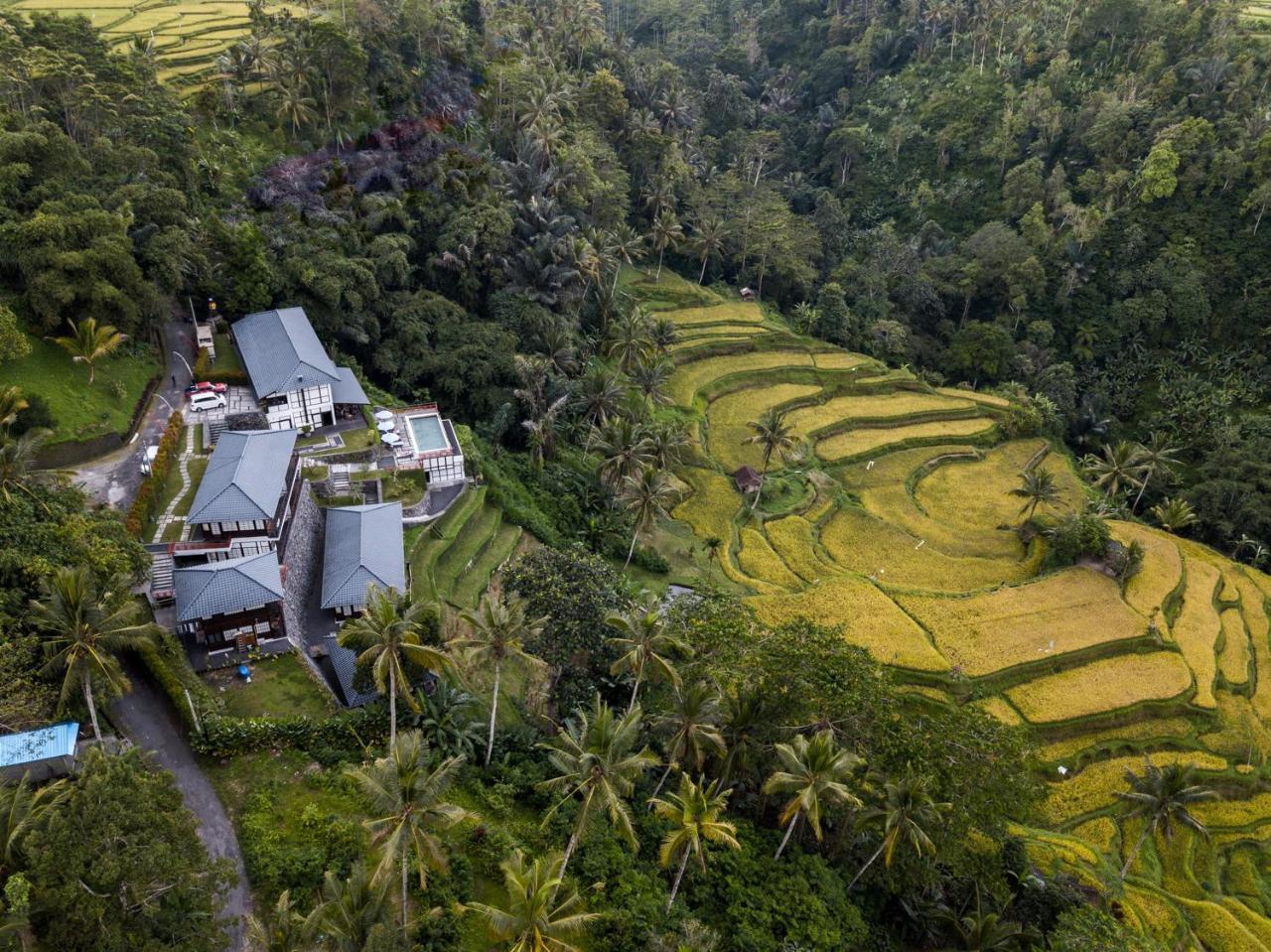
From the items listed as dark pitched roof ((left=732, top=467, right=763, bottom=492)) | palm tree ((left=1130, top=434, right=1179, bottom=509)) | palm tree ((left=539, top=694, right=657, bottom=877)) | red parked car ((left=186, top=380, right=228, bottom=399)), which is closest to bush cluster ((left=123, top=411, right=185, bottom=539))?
red parked car ((left=186, top=380, right=228, bottom=399))

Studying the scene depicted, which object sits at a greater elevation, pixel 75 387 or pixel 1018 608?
pixel 75 387

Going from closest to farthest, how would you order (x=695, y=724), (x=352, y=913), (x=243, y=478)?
(x=352, y=913), (x=695, y=724), (x=243, y=478)

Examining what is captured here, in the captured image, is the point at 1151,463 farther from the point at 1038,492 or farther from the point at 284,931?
the point at 284,931

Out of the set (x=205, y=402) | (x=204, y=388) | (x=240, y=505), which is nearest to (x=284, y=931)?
(x=240, y=505)

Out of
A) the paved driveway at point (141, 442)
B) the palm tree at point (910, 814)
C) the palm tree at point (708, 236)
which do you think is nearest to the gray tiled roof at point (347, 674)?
the paved driveway at point (141, 442)

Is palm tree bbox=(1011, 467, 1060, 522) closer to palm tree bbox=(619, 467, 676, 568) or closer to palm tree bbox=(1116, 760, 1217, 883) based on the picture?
palm tree bbox=(1116, 760, 1217, 883)

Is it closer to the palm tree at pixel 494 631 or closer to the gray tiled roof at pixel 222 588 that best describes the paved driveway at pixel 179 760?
the gray tiled roof at pixel 222 588
